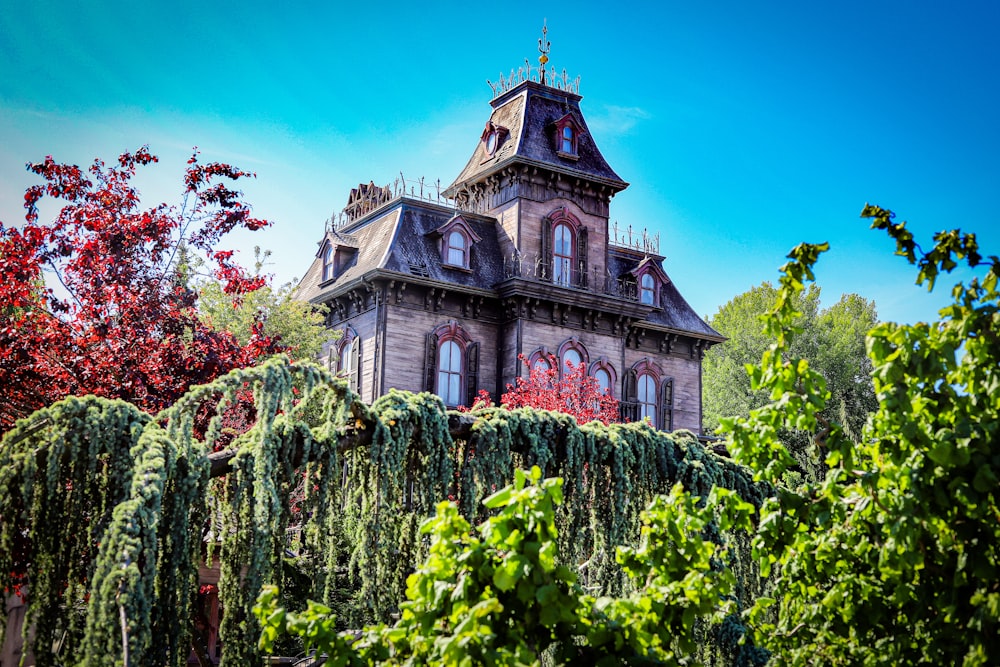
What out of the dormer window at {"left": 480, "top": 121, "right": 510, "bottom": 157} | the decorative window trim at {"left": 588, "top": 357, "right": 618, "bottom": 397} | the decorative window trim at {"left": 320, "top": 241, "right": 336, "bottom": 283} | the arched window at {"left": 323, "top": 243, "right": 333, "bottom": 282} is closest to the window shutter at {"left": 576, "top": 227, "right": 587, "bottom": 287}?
the decorative window trim at {"left": 588, "top": 357, "right": 618, "bottom": 397}

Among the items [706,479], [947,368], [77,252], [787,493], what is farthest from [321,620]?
[77,252]

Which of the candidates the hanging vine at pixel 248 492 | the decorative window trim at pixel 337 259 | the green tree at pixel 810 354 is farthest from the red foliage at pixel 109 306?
the green tree at pixel 810 354

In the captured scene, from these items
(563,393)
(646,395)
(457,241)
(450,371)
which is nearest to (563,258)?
(457,241)

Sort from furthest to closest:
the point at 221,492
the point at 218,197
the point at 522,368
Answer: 1. the point at 522,368
2. the point at 218,197
3. the point at 221,492

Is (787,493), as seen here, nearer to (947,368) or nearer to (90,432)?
(947,368)

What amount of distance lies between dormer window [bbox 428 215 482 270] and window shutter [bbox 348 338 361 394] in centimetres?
360

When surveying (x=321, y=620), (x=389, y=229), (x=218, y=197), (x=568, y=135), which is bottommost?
(x=321, y=620)

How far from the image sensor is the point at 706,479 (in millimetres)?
11633

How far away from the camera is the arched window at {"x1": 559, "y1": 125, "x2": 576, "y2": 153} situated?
31.5 m

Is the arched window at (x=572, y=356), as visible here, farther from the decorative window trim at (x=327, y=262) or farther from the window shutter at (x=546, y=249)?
the decorative window trim at (x=327, y=262)

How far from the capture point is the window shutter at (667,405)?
3353 centimetres

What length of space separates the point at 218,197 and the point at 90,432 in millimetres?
9073

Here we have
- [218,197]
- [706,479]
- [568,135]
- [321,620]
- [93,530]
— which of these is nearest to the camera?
[321,620]

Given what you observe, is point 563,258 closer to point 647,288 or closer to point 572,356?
point 572,356
